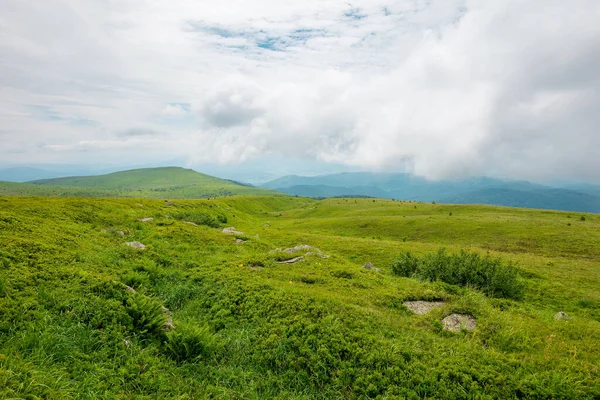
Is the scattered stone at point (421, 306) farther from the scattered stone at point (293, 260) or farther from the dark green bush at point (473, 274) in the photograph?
the scattered stone at point (293, 260)

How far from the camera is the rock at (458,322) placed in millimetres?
10320

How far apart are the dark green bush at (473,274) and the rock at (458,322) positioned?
5890 mm

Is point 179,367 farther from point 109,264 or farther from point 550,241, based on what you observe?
point 550,241

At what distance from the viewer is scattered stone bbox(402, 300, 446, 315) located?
12.0 meters

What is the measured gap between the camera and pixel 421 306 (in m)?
12.5

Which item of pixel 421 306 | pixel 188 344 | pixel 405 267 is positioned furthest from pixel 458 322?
pixel 405 267

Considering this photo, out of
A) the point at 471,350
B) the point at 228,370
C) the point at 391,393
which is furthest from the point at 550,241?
the point at 228,370

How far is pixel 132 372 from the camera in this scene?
7027mm

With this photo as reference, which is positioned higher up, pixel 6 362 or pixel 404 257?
pixel 6 362

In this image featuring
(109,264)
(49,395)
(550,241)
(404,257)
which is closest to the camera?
(49,395)

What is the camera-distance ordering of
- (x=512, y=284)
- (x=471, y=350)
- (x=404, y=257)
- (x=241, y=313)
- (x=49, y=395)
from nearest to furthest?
(x=49, y=395), (x=471, y=350), (x=241, y=313), (x=512, y=284), (x=404, y=257)

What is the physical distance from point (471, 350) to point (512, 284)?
12339mm

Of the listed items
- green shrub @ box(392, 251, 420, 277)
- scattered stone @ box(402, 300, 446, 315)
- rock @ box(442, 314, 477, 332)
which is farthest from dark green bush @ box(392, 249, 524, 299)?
→ rock @ box(442, 314, 477, 332)

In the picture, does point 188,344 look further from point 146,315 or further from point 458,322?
point 458,322
